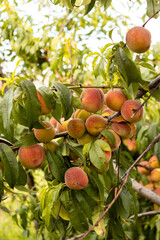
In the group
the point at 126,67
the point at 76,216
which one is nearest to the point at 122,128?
the point at 126,67

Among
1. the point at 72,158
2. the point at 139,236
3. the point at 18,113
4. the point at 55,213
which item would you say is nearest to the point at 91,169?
the point at 72,158

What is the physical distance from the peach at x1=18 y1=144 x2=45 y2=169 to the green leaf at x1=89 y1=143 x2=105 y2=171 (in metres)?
0.16

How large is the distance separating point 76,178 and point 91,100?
0.77 ft

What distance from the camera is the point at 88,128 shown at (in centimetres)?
85

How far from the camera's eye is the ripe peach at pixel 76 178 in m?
0.78

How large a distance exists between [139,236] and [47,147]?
130cm

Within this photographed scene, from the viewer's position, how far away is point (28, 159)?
83cm

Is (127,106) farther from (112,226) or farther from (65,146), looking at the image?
(112,226)

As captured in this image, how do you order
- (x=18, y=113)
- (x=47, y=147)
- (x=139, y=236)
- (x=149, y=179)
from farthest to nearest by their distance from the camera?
1. (x=149, y=179)
2. (x=139, y=236)
3. (x=47, y=147)
4. (x=18, y=113)

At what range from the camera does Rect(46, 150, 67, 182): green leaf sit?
835 millimetres

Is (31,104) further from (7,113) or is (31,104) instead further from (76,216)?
(76,216)

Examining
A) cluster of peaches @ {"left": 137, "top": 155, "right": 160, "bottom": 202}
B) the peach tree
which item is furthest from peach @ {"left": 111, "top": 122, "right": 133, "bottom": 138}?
cluster of peaches @ {"left": 137, "top": 155, "right": 160, "bottom": 202}

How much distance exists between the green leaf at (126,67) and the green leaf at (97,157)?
0.70 feet

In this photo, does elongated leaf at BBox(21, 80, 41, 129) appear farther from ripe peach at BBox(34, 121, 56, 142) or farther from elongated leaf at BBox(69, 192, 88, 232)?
elongated leaf at BBox(69, 192, 88, 232)
